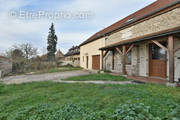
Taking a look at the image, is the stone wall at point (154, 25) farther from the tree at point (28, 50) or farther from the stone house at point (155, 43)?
the tree at point (28, 50)

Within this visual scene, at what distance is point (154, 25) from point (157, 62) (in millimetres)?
2325

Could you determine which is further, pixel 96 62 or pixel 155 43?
pixel 96 62

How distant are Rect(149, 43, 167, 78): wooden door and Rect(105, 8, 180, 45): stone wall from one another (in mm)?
1121

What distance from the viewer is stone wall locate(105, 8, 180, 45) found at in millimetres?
4909

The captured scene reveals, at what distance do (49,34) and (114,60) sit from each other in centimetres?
2640

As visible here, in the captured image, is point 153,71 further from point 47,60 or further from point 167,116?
point 47,60

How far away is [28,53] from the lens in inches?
646

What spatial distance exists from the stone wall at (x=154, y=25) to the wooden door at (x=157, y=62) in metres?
1.12

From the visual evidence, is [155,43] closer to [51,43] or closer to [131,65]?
[131,65]

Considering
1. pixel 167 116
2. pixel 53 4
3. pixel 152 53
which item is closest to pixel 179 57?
pixel 152 53
